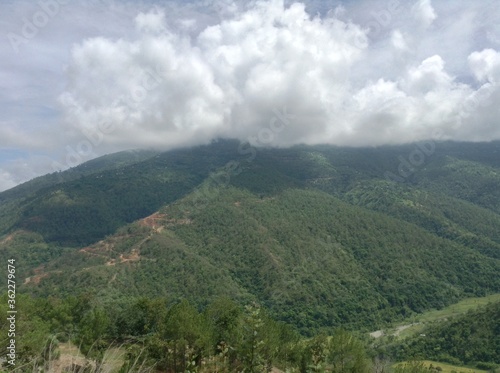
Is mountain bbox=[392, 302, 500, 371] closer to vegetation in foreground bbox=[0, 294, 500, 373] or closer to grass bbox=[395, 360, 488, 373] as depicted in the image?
grass bbox=[395, 360, 488, 373]

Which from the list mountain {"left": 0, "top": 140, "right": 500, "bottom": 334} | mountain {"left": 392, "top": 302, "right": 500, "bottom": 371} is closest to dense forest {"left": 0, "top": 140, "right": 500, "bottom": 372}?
mountain {"left": 392, "top": 302, "right": 500, "bottom": 371}

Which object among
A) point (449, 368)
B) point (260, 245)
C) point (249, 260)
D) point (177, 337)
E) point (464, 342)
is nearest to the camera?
point (177, 337)

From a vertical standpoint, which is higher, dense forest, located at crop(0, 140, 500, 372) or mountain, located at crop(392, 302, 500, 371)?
dense forest, located at crop(0, 140, 500, 372)

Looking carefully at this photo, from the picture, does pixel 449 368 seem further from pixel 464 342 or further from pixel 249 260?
pixel 249 260

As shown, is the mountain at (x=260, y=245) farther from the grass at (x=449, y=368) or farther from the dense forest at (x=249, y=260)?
the grass at (x=449, y=368)

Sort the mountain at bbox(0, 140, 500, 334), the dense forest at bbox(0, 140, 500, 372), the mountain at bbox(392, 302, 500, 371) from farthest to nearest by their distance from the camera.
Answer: the mountain at bbox(0, 140, 500, 334)
the mountain at bbox(392, 302, 500, 371)
the dense forest at bbox(0, 140, 500, 372)

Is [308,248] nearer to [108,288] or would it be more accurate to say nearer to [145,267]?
[145,267]

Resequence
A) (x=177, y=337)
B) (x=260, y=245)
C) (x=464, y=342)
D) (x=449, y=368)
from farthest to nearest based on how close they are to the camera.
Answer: (x=260, y=245) → (x=464, y=342) → (x=449, y=368) → (x=177, y=337)

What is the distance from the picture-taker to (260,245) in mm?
106500

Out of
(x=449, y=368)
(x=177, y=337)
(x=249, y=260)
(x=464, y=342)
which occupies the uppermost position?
(x=177, y=337)

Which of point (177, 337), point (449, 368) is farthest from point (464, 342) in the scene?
point (177, 337)

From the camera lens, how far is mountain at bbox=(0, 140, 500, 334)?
3393 inches

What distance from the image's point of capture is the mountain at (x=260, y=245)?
283 ft

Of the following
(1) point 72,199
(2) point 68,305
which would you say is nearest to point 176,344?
(2) point 68,305
